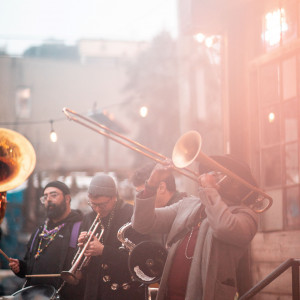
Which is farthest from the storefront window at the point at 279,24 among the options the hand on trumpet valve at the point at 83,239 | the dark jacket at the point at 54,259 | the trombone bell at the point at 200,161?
the hand on trumpet valve at the point at 83,239

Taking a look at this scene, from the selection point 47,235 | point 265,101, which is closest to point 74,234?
point 47,235

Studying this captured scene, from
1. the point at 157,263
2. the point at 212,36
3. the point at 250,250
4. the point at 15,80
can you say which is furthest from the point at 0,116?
the point at 157,263

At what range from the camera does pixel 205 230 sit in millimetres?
4676

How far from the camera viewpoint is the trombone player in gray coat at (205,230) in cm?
443

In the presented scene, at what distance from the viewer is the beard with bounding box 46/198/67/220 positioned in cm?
715

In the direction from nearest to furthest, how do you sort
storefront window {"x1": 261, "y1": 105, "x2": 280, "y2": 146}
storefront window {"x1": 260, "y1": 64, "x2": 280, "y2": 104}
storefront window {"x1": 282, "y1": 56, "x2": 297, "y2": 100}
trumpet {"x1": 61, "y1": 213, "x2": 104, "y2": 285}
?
trumpet {"x1": 61, "y1": 213, "x2": 104, "y2": 285}, storefront window {"x1": 282, "y1": 56, "x2": 297, "y2": 100}, storefront window {"x1": 261, "y1": 105, "x2": 280, "y2": 146}, storefront window {"x1": 260, "y1": 64, "x2": 280, "y2": 104}

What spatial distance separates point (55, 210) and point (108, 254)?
1401 millimetres

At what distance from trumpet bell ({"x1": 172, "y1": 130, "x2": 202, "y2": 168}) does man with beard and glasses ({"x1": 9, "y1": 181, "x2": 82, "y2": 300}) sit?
2.26m

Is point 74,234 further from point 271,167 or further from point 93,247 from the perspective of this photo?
point 271,167

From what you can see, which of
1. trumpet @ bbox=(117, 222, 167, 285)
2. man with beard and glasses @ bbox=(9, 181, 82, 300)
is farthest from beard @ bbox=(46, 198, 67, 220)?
trumpet @ bbox=(117, 222, 167, 285)

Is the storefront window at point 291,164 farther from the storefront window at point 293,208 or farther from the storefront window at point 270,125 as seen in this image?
the storefront window at point 270,125

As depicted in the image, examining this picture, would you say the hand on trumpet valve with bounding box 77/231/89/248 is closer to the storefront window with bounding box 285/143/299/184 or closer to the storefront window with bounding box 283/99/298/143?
the storefront window with bounding box 285/143/299/184

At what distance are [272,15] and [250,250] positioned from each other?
3271mm

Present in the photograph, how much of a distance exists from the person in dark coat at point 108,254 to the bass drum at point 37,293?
37 cm
